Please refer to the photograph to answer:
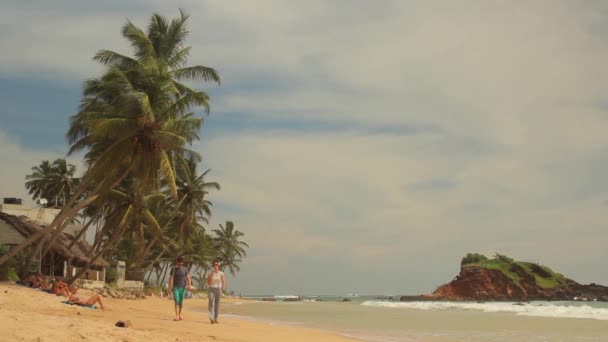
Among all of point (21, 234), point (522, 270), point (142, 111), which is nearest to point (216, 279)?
point (142, 111)

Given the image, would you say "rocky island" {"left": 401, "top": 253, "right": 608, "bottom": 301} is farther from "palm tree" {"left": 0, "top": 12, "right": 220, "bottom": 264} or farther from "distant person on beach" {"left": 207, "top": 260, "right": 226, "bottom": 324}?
"distant person on beach" {"left": 207, "top": 260, "right": 226, "bottom": 324}

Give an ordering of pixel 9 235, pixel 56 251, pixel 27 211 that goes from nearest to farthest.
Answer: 1. pixel 9 235
2. pixel 56 251
3. pixel 27 211

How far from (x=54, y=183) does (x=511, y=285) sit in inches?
2798

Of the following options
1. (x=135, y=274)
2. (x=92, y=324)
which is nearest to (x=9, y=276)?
(x=92, y=324)

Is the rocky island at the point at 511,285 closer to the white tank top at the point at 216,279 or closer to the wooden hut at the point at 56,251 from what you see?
the wooden hut at the point at 56,251

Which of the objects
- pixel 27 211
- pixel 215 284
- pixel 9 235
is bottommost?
pixel 215 284

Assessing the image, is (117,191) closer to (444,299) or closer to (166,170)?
(166,170)

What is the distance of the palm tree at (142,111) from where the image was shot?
65.1 ft

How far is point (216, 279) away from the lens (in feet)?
41.5

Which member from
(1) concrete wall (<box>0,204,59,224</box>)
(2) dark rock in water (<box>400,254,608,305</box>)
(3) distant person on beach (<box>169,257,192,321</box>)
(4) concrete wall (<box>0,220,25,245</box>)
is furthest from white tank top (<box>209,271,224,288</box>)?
(2) dark rock in water (<box>400,254,608,305</box>)

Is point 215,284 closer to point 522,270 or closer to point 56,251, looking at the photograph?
point 56,251

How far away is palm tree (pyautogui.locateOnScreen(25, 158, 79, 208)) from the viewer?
48031mm

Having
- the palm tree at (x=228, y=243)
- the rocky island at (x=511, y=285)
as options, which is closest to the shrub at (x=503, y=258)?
the rocky island at (x=511, y=285)

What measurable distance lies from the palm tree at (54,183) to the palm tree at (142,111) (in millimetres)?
27468
